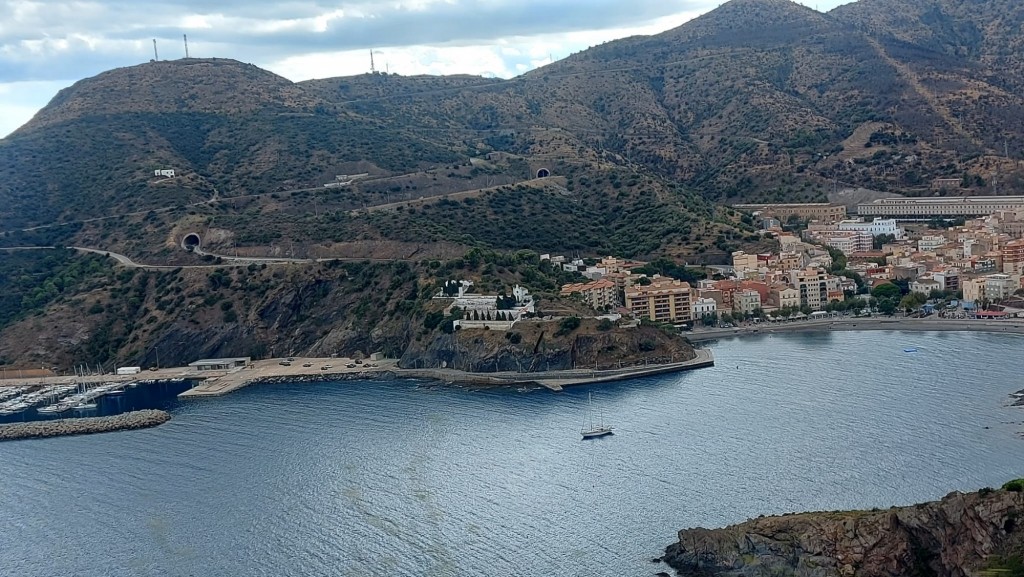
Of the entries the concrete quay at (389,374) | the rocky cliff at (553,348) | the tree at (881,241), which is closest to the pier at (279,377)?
the concrete quay at (389,374)

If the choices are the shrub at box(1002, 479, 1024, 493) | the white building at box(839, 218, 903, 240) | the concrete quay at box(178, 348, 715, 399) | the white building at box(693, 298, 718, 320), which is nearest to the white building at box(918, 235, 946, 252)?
the white building at box(839, 218, 903, 240)

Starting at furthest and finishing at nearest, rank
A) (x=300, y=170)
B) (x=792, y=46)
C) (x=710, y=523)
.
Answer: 1. (x=792, y=46)
2. (x=300, y=170)
3. (x=710, y=523)

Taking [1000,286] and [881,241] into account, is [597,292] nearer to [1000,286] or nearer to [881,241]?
[1000,286]

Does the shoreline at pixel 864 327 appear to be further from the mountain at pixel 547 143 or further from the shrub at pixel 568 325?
the mountain at pixel 547 143

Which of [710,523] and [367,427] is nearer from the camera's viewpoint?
[710,523]

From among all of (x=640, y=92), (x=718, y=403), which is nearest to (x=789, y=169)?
(x=640, y=92)

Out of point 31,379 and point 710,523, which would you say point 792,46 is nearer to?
point 31,379
